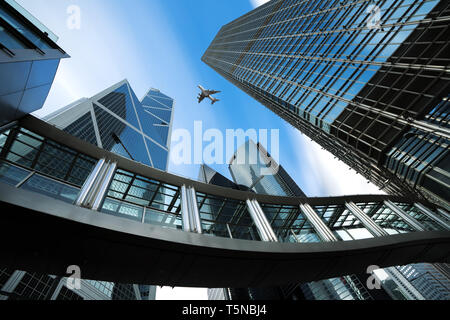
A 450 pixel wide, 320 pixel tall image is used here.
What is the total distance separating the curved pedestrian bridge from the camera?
8.24 metres

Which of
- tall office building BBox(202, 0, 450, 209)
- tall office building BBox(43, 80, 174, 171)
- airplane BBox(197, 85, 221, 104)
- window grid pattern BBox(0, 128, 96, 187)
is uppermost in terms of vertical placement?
tall office building BBox(43, 80, 174, 171)

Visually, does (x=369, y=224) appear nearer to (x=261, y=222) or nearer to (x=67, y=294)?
(x=261, y=222)

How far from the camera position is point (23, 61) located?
1044 centimetres

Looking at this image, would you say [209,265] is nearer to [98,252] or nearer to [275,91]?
[98,252]

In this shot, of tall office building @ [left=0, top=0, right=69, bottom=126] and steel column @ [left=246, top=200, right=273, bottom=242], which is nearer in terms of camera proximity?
tall office building @ [left=0, top=0, right=69, bottom=126]

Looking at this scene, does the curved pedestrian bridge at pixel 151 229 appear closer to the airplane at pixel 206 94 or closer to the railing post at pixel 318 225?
the railing post at pixel 318 225

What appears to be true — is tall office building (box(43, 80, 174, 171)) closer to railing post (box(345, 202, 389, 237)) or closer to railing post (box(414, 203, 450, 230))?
railing post (box(345, 202, 389, 237))

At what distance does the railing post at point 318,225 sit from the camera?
14.4m

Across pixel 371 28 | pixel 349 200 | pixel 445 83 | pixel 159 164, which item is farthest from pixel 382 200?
pixel 159 164

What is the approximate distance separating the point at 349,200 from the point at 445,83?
36.7ft

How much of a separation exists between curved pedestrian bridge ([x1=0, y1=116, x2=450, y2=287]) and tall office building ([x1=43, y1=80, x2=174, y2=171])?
6235 cm

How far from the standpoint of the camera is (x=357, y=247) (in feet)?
44.9

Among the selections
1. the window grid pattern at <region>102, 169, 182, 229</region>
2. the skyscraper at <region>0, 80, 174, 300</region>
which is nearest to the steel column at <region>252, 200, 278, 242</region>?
the window grid pattern at <region>102, 169, 182, 229</region>

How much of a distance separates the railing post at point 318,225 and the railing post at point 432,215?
1252 centimetres
